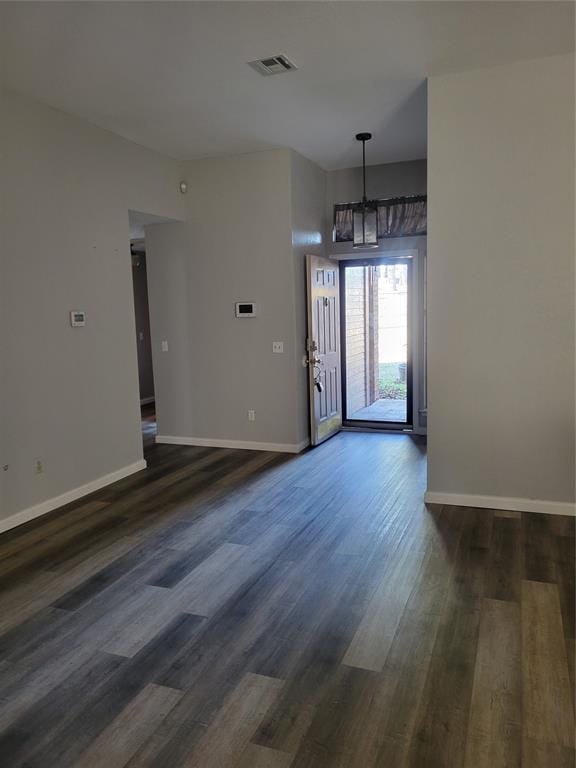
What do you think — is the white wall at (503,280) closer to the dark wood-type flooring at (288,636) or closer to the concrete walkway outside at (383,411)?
the dark wood-type flooring at (288,636)

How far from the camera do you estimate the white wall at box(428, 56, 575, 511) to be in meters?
3.71

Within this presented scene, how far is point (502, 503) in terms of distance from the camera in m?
4.05

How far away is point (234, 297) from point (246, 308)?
184 mm

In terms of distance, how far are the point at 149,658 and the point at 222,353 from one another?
3.91 m

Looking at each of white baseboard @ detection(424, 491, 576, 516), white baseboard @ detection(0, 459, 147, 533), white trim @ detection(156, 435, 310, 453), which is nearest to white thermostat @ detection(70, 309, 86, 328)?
white baseboard @ detection(0, 459, 147, 533)

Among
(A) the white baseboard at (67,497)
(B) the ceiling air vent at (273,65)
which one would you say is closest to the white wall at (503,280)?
(B) the ceiling air vent at (273,65)

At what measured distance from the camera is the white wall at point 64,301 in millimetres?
3988

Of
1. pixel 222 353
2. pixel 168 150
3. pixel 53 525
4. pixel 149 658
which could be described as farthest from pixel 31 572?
pixel 168 150

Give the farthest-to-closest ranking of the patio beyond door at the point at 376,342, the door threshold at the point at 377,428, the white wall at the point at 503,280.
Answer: the patio beyond door at the point at 376,342
the door threshold at the point at 377,428
the white wall at the point at 503,280

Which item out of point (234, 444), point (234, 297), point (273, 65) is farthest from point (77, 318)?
point (273, 65)

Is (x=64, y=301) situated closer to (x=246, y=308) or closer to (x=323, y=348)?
(x=246, y=308)

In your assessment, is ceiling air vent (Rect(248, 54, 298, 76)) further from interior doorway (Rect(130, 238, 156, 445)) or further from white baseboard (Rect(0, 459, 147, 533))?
interior doorway (Rect(130, 238, 156, 445))

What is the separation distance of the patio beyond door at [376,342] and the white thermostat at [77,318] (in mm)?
3461

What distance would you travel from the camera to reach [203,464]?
5512 mm
